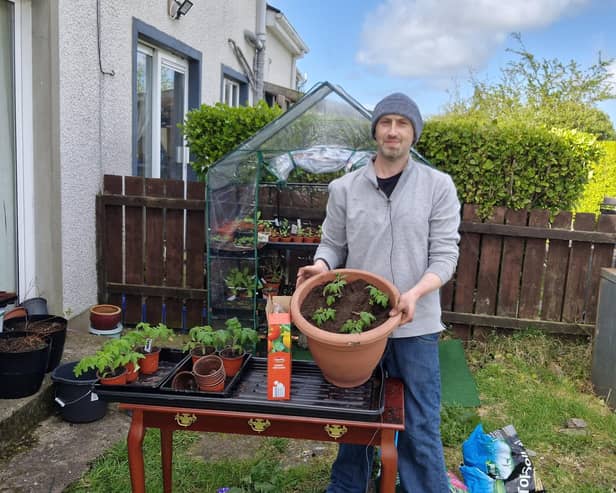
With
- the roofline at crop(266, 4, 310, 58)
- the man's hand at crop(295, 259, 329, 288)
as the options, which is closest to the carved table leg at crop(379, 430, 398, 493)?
the man's hand at crop(295, 259, 329, 288)

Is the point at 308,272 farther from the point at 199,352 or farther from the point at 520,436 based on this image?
the point at 520,436

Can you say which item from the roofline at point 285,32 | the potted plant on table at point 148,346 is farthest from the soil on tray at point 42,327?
the roofline at point 285,32

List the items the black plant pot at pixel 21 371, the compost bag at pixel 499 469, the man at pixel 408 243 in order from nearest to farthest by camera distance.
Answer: the man at pixel 408 243, the compost bag at pixel 499 469, the black plant pot at pixel 21 371

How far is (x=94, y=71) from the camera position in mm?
4613

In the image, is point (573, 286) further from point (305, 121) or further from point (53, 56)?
point (53, 56)

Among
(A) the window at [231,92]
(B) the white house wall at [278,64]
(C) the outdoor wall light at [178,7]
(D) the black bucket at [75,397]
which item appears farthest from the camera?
(B) the white house wall at [278,64]

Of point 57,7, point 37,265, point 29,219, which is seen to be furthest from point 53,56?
point 37,265

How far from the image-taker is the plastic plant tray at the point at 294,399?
1945mm

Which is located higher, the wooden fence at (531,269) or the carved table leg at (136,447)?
the wooden fence at (531,269)

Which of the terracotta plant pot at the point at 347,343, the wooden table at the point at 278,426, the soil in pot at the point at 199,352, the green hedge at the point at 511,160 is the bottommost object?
the wooden table at the point at 278,426

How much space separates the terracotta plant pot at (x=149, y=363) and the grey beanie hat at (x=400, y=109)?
1327mm

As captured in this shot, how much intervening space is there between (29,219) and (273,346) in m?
2.93

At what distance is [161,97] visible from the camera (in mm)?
6555

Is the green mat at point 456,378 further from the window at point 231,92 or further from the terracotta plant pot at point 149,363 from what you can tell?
the window at point 231,92
